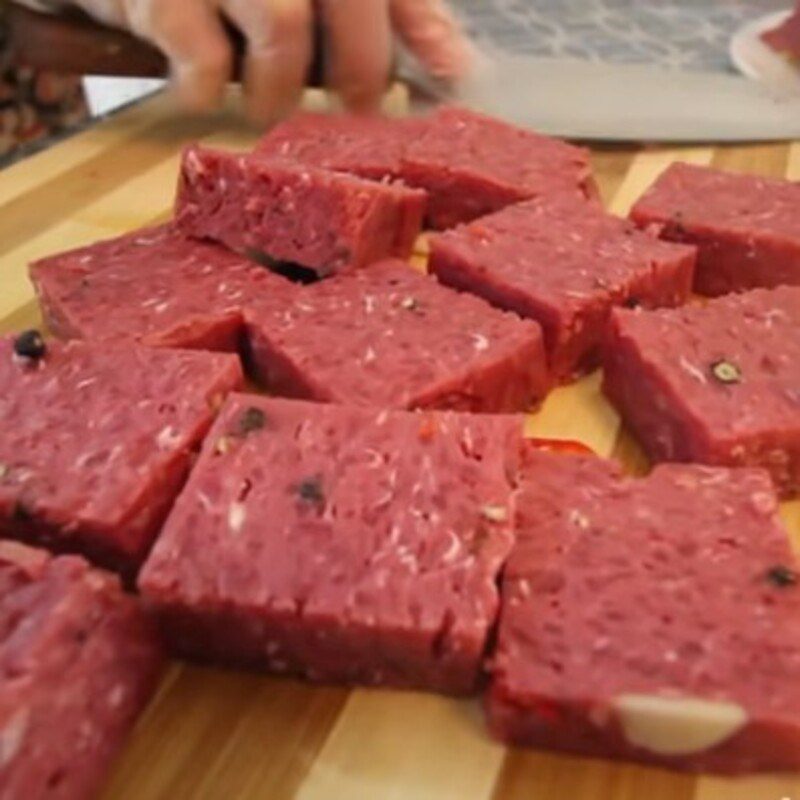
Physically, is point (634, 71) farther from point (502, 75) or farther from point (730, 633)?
point (730, 633)

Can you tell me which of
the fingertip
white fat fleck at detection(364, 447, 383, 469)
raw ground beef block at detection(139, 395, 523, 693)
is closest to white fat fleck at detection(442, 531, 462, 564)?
raw ground beef block at detection(139, 395, 523, 693)

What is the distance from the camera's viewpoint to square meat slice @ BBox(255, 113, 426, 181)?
116 inches

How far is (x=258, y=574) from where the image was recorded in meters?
1.71

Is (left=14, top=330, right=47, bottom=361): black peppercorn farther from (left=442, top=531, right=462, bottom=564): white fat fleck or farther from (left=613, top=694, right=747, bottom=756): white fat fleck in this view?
(left=613, top=694, right=747, bottom=756): white fat fleck

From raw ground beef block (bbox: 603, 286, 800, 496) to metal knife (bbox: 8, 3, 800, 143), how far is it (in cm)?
99

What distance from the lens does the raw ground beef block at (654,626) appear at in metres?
1.59

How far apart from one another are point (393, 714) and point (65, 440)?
0.75 m

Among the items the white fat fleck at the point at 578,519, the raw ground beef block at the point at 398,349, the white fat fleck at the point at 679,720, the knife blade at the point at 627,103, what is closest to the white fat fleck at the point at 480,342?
the raw ground beef block at the point at 398,349

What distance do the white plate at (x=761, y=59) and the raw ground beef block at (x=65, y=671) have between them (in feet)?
8.62

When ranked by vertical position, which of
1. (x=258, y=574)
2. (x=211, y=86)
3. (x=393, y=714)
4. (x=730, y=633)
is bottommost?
(x=393, y=714)

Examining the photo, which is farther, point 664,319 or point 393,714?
point 664,319

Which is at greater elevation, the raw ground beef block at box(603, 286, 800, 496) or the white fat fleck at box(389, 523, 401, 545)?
the white fat fleck at box(389, 523, 401, 545)

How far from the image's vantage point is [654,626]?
1689 mm

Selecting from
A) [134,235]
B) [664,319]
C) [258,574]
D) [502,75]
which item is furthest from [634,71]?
[258,574]
